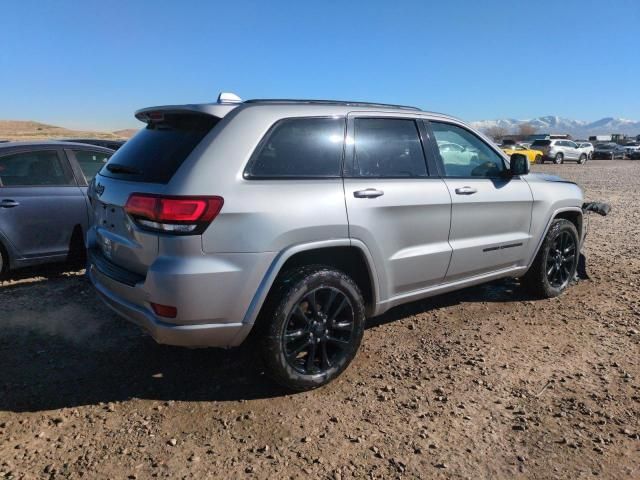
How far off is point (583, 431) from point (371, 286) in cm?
153

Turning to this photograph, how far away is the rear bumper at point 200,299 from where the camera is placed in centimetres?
289

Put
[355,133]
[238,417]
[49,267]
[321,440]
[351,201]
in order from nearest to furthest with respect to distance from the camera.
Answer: [321,440] → [238,417] → [351,201] → [355,133] → [49,267]

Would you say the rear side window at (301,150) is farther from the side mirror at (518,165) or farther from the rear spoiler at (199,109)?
the side mirror at (518,165)

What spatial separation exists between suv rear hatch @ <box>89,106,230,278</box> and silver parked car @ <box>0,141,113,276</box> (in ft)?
6.96

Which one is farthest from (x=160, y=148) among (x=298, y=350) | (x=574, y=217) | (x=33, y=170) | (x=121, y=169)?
(x=574, y=217)

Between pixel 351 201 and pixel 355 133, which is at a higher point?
pixel 355 133

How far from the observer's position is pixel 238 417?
10.3 ft

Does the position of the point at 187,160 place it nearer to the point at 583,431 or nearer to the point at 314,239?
the point at 314,239

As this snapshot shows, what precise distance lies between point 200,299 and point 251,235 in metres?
0.45

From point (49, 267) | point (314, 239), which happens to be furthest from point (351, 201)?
point (49, 267)

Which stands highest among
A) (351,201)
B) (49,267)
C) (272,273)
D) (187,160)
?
(187,160)

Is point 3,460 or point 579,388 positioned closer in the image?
point 3,460

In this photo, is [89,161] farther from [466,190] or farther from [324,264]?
[466,190]

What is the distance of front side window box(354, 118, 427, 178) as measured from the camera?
3684 mm
